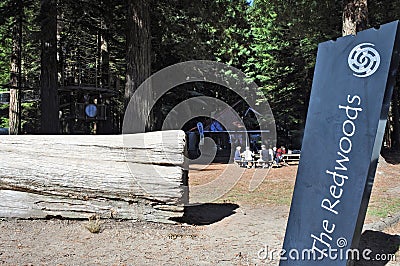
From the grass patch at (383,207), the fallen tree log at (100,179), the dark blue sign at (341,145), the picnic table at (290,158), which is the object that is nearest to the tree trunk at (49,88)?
the fallen tree log at (100,179)

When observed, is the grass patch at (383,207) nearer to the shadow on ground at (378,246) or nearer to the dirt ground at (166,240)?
the dirt ground at (166,240)

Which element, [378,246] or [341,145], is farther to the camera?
[378,246]

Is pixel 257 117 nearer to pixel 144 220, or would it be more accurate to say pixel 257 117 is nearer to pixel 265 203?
pixel 265 203

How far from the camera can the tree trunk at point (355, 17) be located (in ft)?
37.6

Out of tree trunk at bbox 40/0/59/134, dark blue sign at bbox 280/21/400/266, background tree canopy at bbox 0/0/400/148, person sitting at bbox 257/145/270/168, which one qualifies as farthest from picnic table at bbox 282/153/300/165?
dark blue sign at bbox 280/21/400/266

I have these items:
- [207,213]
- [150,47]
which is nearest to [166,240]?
[207,213]

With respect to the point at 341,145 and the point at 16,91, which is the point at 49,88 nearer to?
the point at 16,91

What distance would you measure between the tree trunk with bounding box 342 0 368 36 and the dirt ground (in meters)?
5.65

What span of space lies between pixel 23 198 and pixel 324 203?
4.61m

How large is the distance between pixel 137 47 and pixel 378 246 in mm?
7664

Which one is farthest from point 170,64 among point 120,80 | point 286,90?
point 286,90

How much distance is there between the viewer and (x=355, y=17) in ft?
37.7

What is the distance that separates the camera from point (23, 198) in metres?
6.17

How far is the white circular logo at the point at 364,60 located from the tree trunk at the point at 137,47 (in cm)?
786
